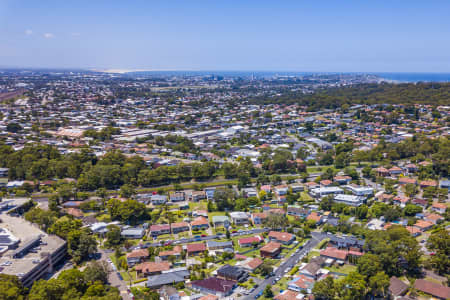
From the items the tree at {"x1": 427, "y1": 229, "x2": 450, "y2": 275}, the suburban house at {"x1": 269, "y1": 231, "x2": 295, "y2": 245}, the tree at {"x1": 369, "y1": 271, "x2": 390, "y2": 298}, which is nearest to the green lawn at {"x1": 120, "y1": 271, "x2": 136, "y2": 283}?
the suburban house at {"x1": 269, "y1": 231, "x2": 295, "y2": 245}

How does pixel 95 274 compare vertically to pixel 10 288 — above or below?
below

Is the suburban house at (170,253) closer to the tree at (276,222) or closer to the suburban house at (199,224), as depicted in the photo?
the suburban house at (199,224)

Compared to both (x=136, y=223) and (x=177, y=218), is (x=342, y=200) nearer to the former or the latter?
(x=177, y=218)

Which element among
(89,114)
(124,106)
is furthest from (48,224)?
(124,106)

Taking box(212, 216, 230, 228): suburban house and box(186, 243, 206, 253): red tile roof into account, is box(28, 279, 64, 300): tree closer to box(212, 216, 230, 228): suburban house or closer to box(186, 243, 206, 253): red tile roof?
box(186, 243, 206, 253): red tile roof

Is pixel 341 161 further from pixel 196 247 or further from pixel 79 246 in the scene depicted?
pixel 79 246

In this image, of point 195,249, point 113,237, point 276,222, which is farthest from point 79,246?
point 276,222
